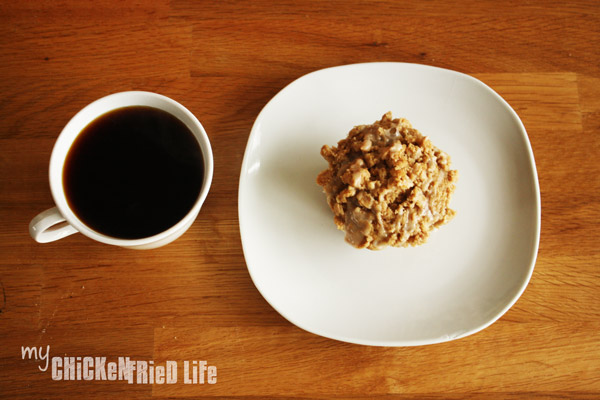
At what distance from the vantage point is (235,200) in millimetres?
1159

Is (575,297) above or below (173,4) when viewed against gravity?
below

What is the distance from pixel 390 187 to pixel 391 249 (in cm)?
24

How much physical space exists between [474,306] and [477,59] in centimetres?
70

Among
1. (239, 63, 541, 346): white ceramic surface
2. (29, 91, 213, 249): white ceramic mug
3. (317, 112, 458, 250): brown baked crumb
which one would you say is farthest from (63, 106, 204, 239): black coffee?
(317, 112, 458, 250): brown baked crumb

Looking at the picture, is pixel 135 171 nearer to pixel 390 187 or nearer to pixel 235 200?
pixel 235 200

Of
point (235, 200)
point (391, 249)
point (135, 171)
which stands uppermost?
point (135, 171)

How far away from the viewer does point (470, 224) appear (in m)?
1.14

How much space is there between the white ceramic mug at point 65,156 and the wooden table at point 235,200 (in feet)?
0.72

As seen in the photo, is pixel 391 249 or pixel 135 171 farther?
pixel 391 249

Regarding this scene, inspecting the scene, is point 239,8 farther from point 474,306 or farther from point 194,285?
point 474,306

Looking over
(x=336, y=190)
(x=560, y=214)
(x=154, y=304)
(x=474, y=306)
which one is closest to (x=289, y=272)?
(x=336, y=190)

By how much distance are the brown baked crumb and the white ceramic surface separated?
129 millimetres

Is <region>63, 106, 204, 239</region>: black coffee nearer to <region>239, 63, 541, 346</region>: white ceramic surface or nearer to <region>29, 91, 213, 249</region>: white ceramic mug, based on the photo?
<region>29, 91, 213, 249</region>: white ceramic mug

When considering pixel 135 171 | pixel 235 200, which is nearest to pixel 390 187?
pixel 235 200
